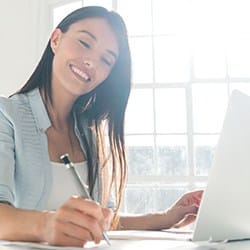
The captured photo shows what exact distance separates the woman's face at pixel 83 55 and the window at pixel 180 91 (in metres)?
1.97

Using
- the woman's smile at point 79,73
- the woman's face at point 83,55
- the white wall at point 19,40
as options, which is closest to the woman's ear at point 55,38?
the woman's face at point 83,55

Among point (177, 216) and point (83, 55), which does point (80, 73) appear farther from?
point (177, 216)

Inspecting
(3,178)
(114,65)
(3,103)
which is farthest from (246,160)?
(114,65)

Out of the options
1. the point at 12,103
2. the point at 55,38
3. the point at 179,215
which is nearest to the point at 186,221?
the point at 179,215

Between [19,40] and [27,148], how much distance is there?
7.61 feet

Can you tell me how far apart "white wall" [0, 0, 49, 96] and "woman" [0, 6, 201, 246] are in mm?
1789

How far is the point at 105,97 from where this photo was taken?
5.37 ft

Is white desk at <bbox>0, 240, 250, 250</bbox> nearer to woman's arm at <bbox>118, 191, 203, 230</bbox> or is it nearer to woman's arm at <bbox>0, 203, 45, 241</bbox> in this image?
woman's arm at <bbox>0, 203, 45, 241</bbox>

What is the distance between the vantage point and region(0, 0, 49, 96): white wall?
329cm

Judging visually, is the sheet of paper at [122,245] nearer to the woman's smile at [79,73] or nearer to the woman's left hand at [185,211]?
the woman's left hand at [185,211]

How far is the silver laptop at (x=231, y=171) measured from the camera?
786 millimetres

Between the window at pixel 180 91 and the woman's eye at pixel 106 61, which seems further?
the window at pixel 180 91

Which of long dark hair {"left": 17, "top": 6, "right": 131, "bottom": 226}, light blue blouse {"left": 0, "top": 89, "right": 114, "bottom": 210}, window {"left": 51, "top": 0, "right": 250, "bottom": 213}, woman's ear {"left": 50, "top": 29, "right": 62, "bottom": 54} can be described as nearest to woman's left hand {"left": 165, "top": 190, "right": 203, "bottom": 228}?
long dark hair {"left": 17, "top": 6, "right": 131, "bottom": 226}

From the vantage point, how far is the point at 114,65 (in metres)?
1.52
